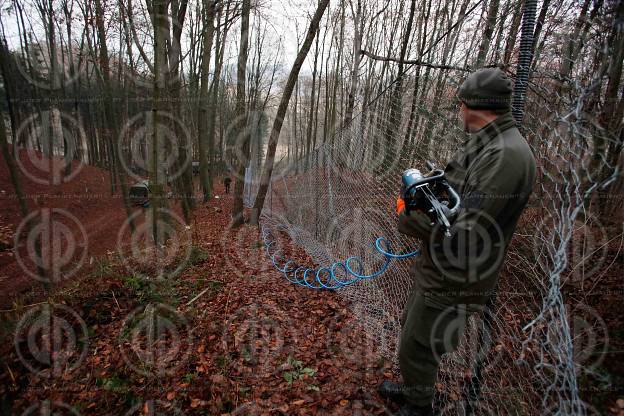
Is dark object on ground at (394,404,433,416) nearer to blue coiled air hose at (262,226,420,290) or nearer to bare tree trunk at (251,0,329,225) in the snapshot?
blue coiled air hose at (262,226,420,290)

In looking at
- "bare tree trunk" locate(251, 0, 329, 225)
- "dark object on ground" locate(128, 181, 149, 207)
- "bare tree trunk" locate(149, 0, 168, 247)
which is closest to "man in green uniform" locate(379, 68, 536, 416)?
"bare tree trunk" locate(149, 0, 168, 247)

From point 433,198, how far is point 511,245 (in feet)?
9.72

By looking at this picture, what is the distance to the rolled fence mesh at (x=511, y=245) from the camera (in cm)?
169

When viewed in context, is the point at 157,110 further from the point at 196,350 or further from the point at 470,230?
the point at 470,230

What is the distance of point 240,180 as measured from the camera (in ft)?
28.3


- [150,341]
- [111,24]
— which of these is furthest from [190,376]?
[111,24]

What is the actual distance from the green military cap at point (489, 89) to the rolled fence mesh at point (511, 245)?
276mm

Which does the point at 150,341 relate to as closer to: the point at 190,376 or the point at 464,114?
the point at 190,376

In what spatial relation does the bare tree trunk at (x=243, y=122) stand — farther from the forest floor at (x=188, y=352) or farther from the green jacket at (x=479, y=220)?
the green jacket at (x=479, y=220)

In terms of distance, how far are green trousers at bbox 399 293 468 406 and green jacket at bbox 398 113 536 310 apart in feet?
0.28

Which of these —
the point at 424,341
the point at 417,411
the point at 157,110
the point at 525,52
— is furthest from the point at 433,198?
the point at 157,110

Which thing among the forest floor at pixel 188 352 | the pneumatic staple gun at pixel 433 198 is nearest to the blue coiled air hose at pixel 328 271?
the forest floor at pixel 188 352

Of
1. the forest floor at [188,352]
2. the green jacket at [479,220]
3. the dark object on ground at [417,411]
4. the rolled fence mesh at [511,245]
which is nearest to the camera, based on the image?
the green jacket at [479,220]

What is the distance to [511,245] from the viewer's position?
153 inches
